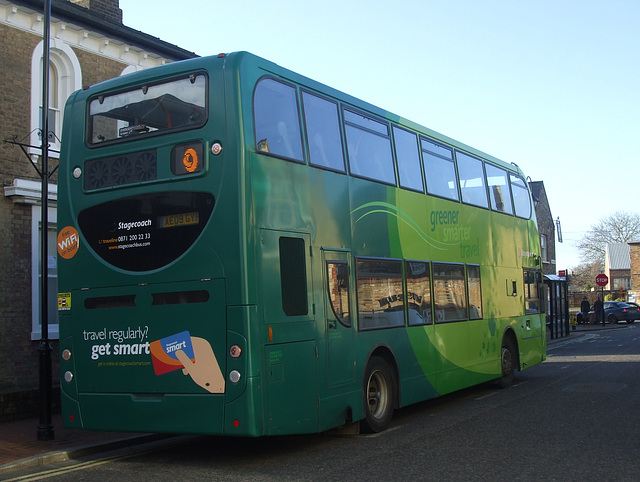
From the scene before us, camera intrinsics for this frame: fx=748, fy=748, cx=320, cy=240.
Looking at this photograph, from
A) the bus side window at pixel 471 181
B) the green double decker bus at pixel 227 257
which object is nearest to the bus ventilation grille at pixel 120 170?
the green double decker bus at pixel 227 257

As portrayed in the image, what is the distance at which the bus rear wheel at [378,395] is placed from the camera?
965 centimetres

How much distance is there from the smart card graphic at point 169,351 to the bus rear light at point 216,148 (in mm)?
1914

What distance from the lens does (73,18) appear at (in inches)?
546

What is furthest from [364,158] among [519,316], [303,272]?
[519,316]

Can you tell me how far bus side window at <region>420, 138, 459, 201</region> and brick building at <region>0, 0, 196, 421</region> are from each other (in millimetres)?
6380

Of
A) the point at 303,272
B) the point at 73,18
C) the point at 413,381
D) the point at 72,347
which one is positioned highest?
the point at 73,18

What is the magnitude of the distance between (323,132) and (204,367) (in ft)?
10.7

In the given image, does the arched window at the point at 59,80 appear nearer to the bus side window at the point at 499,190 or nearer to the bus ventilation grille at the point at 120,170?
the bus ventilation grille at the point at 120,170

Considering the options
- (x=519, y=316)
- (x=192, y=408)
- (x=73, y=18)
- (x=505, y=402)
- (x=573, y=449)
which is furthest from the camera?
(x=519, y=316)

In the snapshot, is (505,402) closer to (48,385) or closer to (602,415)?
(602,415)

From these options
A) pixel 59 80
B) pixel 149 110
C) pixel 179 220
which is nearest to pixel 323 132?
pixel 149 110

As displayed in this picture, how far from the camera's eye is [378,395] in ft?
33.0

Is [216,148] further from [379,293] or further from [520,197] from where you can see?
[520,197]

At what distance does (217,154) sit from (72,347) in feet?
9.56
